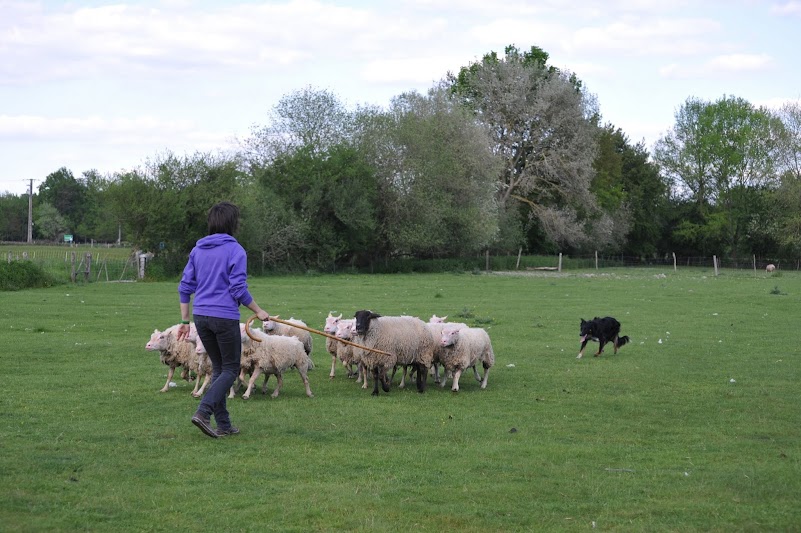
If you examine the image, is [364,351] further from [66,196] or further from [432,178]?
[66,196]

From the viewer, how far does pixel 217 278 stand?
10.1 m

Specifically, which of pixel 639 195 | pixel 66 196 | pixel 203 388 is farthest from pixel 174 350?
pixel 66 196

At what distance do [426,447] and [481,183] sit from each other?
57331 mm

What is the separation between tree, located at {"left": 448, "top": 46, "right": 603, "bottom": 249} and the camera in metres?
73.9

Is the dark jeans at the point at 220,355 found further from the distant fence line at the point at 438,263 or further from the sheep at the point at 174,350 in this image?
the distant fence line at the point at 438,263

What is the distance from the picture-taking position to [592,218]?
3155 inches

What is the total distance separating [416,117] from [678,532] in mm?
59181

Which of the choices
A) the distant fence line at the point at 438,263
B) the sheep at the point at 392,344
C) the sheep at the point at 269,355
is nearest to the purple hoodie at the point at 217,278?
the sheep at the point at 269,355

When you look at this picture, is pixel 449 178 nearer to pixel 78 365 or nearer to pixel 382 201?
pixel 382 201

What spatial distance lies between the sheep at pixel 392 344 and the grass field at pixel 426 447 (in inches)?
18.0

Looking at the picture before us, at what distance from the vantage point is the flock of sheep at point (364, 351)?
13547 millimetres

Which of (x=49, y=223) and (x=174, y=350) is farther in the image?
(x=49, y=223)

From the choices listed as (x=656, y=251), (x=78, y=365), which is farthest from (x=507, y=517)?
(x=656, y=251)

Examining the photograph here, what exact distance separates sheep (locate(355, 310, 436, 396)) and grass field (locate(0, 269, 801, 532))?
18.0 inches
